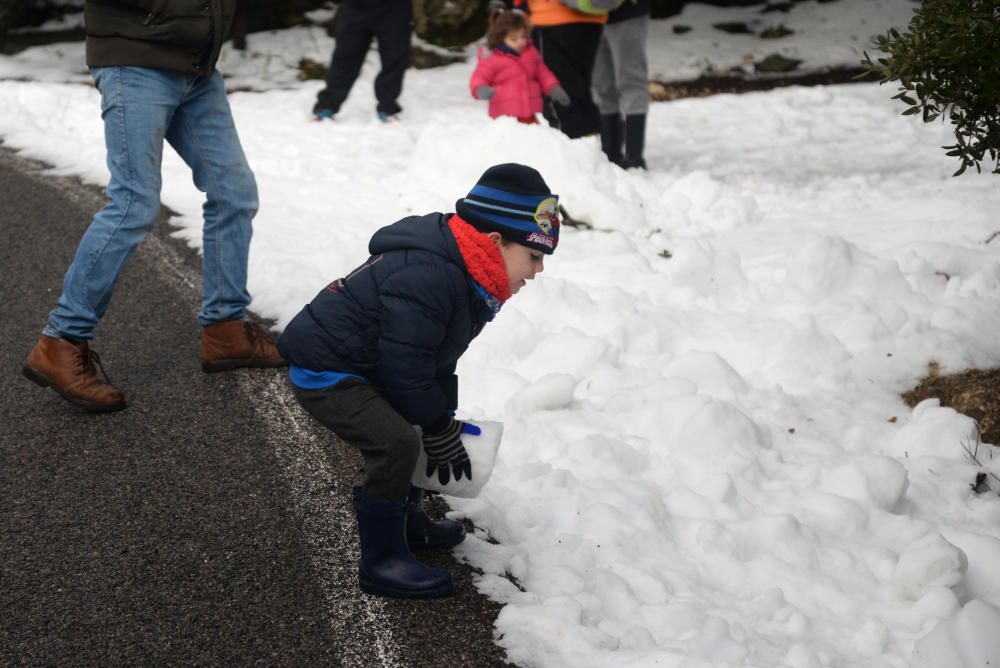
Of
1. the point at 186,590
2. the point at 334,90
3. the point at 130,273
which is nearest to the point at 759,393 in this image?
the point at 186,590

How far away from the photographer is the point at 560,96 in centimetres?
820

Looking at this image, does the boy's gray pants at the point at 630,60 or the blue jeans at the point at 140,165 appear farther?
the boy's gray pants at the point at 630,60

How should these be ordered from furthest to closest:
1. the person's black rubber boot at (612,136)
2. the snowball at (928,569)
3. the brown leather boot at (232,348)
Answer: the person's black rubber boot at (612,136) < the brown leather boot at (232,348) < the snowball at (928,569)

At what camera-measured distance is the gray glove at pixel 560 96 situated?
26.8ft

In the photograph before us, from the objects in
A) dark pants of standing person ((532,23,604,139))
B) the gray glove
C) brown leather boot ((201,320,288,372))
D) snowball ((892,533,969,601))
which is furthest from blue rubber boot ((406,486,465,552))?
the gray glove

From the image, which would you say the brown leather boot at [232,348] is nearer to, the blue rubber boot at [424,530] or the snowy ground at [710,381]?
the snowy ground at [710,381]

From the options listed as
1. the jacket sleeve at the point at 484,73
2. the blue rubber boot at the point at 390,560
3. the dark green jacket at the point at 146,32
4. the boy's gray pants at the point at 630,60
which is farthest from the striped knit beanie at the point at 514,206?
the jacket sleeve at the point at 484,73

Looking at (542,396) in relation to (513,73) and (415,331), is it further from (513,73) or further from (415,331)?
(513,73)

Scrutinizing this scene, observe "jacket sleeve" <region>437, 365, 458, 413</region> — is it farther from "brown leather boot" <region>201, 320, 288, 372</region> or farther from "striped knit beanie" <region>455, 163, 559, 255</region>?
"brown leather boot" <region>201, 320, 288, 372</region>

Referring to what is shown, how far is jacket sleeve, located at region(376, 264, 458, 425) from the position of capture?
288 cm

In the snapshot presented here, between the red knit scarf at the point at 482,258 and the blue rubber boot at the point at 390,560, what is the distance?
27.2 inches

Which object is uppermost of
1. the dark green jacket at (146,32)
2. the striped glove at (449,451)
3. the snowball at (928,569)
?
the dark green jacket at (146,32)

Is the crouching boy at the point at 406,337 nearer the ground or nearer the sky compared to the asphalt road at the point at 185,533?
nearer the sky

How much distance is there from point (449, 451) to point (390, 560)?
14.7 inches
